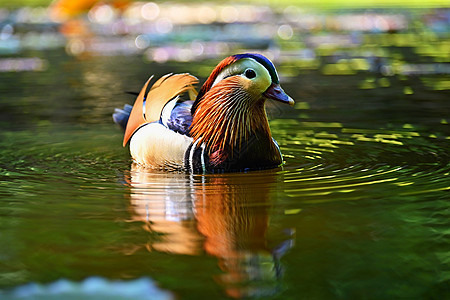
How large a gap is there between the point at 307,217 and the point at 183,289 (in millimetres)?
1335

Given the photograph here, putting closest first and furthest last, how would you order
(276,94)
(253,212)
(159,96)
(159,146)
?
(253,212) → (276,94) → (159,146) → (159,96)

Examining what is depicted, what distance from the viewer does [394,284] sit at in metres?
3.66

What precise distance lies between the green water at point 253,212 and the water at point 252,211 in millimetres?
10

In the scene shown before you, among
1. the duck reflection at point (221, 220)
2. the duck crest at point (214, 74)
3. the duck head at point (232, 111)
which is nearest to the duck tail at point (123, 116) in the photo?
the duck reflection at point (221, 220)

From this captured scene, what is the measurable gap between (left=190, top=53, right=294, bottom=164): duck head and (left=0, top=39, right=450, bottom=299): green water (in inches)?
11.4

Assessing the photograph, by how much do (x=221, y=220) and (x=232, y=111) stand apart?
146cm

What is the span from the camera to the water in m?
3.79

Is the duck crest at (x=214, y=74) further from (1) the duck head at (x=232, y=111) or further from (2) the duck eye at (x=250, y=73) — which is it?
(2) the duck eye at (x=250, y=73)

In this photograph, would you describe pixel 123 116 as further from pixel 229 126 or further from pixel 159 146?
pixel 229 126

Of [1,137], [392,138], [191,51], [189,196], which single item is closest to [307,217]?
[189,196]

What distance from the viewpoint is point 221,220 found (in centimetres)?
476

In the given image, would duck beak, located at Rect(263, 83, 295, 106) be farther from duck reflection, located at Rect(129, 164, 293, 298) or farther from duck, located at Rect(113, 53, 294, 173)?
duck reflection, located at Rect(129, 164, 293, 298)

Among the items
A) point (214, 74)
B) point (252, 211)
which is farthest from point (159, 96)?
point (252, 211)

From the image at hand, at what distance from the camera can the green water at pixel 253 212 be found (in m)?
3.80
